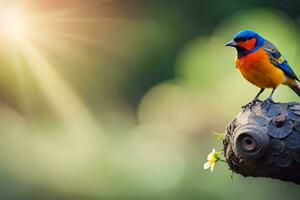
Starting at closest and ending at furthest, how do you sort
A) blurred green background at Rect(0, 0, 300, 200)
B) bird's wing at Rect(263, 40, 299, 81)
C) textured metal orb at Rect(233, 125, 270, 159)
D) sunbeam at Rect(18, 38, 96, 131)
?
textured metal orb at Rect(233, 125, 270, 159), bird's wing at Rect(263, 40, 299, 81), blurred green background at Rect(0, 0, 300, 200), sunbeam at Rect(18, 38, 96, 131)

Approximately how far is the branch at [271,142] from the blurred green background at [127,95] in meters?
2.75

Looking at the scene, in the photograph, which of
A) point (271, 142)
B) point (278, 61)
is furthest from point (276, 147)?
point (278, 61)

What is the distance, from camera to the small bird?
73.2 inches

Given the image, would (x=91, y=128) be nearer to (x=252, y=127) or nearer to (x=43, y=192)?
(x=43, y=192)

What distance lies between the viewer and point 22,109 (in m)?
6.58

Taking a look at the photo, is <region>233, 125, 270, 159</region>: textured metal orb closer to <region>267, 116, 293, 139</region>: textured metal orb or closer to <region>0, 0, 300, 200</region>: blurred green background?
<region>267, 116, 293, 139</region>: textured metal orb

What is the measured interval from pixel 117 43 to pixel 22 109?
1567mm

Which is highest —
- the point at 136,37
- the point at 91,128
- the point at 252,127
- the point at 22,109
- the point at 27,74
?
the point at 136,37

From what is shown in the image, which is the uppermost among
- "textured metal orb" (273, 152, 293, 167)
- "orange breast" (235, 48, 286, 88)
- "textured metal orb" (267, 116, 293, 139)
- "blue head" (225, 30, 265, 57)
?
"blue head" (225, 30, 265, 57)

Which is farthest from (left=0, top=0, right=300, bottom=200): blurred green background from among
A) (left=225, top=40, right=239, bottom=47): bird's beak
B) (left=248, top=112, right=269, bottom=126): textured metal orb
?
(left=248, top=112, right=269, bottom=126): textured metal orb

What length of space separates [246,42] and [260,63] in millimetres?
49

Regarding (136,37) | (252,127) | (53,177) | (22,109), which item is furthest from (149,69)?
(252,127)

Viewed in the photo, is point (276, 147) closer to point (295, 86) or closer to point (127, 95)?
point (295, 86)

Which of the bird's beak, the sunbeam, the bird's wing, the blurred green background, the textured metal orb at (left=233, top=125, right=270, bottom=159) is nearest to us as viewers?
the textured metal orb at (left=233, top=125, right=270, bottom=159)
